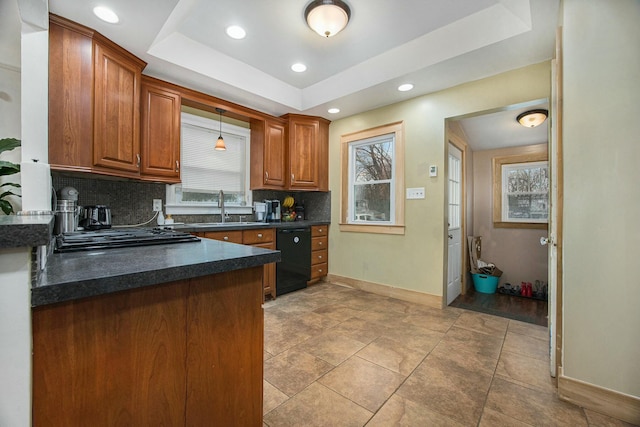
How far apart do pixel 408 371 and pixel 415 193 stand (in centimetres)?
195

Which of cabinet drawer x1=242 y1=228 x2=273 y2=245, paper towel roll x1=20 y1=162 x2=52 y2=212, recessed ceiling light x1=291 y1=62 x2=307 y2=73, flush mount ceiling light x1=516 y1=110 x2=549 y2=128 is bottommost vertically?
cabinet drawer x1=242 y1=228 x2=273 y2=245

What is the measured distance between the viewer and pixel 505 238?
4.19 meters

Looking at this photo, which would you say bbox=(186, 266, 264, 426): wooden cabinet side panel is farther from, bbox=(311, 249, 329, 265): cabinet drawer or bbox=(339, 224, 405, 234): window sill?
bbox=(311, 249, 329, 265): cabinet drawer

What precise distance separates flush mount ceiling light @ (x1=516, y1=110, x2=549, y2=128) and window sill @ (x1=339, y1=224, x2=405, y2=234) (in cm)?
191

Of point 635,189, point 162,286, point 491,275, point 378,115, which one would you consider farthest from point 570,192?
point 491,275

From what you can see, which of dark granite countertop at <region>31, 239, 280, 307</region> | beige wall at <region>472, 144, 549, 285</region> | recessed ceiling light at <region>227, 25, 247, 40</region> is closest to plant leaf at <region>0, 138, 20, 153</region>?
dark granite countertop at <region>31, 239, 280, 307</region>

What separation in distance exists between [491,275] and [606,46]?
3.14 metres

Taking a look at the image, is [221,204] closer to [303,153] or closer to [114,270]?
[303,153]

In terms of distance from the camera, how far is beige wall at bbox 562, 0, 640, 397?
55.3 inches

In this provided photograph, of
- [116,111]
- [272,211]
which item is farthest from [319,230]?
[116,111]

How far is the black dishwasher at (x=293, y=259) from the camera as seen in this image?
337 centimetres

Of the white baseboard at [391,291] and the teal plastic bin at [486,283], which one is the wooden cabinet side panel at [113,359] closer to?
the white baseboard at [391,291]

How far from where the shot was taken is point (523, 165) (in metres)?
4.12

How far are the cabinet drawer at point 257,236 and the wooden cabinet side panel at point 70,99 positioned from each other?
1.49 meters
